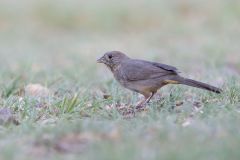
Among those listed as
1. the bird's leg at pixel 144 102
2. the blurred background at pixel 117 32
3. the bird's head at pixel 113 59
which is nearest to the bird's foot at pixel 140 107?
the bird's leg at pixel 144 102

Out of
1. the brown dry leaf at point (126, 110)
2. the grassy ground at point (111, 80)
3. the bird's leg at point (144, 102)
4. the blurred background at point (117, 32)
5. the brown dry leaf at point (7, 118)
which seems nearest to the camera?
the grassy ground at point (111, 80)

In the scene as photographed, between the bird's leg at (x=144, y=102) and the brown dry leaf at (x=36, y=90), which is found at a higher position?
the bird's leg at (x=144, y=102)

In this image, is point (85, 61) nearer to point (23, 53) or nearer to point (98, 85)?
point (23, 53)

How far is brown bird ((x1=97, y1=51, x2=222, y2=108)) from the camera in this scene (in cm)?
751

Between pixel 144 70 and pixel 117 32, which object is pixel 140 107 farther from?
pixel 117 32

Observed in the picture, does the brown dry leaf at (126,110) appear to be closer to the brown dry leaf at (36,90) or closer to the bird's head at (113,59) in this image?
the bird's head at (113,59)

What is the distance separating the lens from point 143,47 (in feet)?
46.5

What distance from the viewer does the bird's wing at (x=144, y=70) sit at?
24.9 feet

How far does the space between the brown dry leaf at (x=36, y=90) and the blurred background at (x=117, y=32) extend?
1.97 meters

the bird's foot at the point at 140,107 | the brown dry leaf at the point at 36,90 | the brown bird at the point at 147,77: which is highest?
the brown bird at the point at 147,77

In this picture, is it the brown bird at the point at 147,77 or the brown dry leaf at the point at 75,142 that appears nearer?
the brown dry leaf at the point at 75,142

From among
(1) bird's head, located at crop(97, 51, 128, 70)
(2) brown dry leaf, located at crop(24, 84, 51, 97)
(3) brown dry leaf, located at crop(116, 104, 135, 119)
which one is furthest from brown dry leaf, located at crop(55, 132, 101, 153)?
(2) brown dry leaf, located at crop(24, 84, 51, 97)

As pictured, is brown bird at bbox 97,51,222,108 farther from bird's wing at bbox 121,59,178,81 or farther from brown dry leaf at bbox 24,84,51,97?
brown dry leaf at bbox 24,84,51,97

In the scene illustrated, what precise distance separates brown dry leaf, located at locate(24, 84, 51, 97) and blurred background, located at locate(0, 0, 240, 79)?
77.5 inches
